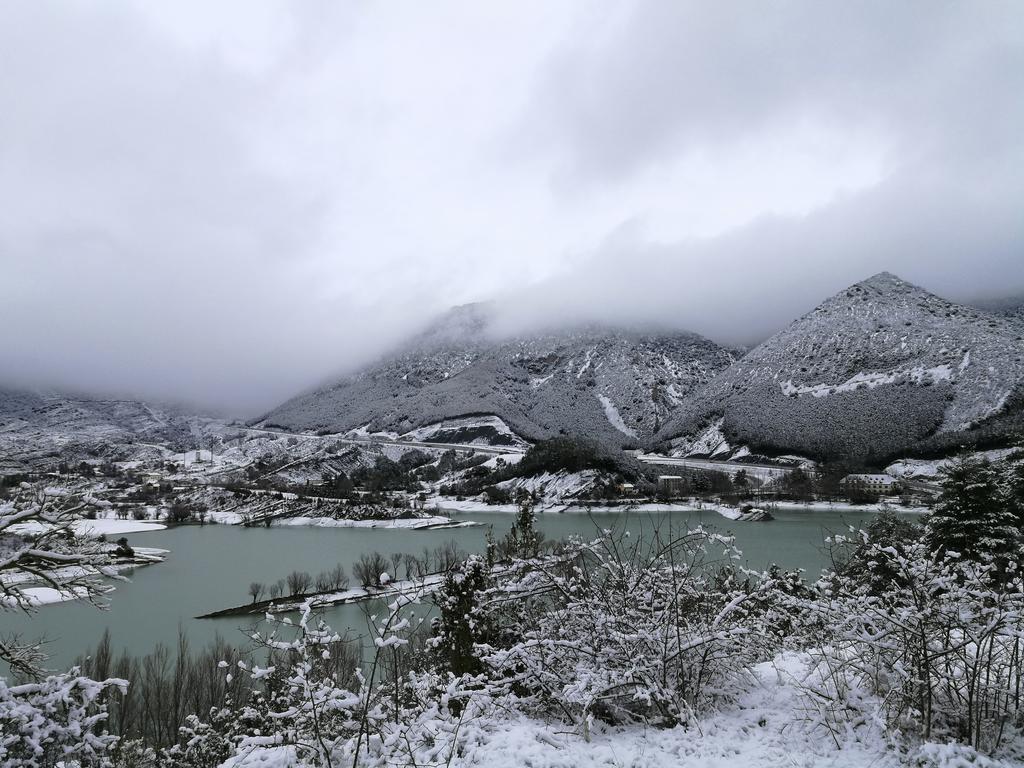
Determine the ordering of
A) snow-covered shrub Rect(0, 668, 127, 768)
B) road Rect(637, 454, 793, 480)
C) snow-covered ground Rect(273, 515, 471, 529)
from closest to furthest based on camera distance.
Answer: snow-covered shrub Rect(0, 668, 127, 768), snow-covered ground Rect(273, 515, 471, 529), road Rect(637, 454, 793, 480)

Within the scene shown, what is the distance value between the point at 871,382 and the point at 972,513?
155m

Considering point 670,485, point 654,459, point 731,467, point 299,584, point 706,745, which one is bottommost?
point 670,485

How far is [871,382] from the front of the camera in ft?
478

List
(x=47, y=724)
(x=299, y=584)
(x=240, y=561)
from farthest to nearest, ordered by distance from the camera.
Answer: (x=240, y=561) → (x=299, y=584) → (x=47, y=724)

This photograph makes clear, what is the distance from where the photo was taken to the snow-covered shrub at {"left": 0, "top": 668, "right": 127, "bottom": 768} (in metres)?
4.42

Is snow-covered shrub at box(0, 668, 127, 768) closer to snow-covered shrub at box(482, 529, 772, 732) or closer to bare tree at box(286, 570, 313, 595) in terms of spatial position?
snow-covered shrub at box(482, 529, 772, 732)

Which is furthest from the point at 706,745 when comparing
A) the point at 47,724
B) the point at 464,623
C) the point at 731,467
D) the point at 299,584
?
the point at 731,467

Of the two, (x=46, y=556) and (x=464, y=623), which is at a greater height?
(x=46, y=556)

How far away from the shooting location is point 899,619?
465cm

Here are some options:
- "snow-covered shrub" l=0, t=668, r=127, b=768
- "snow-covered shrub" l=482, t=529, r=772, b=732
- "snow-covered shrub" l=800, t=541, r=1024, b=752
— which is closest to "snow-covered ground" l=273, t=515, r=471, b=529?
"snow-covered shrub" l=482, t=529, r=772, b=732

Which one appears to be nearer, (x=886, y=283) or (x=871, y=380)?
(x=871, y=380)

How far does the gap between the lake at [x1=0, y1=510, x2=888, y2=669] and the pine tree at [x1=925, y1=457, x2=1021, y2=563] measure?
12.4 feet

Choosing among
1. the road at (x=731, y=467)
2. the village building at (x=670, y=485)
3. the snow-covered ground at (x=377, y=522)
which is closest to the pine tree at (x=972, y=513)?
the snow-covered ground at (x=377, y=522)

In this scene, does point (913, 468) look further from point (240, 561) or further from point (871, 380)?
point (240, 561)
